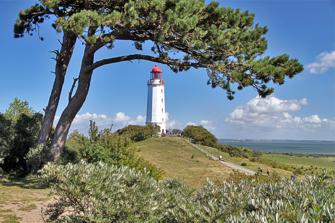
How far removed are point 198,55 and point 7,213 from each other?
26.2 feet

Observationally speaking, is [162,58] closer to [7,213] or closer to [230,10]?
[230,10]

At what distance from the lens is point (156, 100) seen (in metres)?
52.5

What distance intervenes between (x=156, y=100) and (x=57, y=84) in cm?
3620

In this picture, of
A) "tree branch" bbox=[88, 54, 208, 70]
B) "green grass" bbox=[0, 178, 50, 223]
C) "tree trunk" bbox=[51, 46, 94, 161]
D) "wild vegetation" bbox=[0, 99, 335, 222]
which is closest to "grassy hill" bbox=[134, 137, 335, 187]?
"tree trunk" bbox=[51, 46, 94, 161]

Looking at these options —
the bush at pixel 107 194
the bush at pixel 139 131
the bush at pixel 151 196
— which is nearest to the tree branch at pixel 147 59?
the bush at pixel 151 196

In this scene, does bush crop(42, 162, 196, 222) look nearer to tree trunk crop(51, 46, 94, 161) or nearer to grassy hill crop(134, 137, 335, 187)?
tree trunk crop(51, 46, 94, 161)

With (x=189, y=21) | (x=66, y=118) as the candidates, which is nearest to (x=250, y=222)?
(x=189, y=21)

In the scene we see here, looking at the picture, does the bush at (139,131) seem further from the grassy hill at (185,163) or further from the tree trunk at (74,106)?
the tree trunk at (74,106)

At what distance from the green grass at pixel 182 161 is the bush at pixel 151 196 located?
38.6ft

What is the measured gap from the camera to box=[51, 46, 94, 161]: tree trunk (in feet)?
49.5

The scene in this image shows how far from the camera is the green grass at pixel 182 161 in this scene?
2083cm

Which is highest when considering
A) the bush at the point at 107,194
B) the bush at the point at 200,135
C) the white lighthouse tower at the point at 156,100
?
the white lighthouse tower at the point at 156,100

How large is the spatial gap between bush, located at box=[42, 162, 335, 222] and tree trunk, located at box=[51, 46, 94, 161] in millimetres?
9108

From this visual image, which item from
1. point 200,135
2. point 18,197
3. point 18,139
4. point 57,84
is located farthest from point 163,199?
point 200,135
